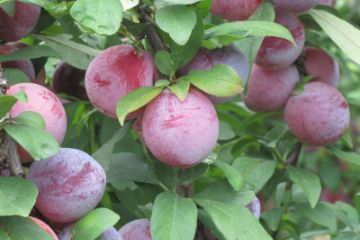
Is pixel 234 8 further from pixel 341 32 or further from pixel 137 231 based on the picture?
pixel 137 231

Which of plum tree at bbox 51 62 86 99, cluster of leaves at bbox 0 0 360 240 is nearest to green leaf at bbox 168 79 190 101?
cluster of leaves at bbox 0 0 360 240

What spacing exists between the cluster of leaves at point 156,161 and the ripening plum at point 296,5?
0.08ft

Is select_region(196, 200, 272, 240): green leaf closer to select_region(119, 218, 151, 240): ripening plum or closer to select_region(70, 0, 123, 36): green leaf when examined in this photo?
select_region(119, 218, 151, 240): ripening plum

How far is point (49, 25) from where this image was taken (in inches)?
47.3

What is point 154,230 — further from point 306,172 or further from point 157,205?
point 306,172

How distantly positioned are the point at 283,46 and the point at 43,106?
49 cm

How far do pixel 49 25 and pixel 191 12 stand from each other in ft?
1.50

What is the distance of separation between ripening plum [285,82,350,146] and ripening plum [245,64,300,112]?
30 millimetres

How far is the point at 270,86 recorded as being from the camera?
4.05 feet

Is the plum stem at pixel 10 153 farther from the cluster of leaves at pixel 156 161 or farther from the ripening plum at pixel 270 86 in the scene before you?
the ripening plum at pixel 270 86

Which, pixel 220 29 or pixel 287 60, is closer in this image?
pixel 220 29

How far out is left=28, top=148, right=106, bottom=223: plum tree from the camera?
2.49 feet

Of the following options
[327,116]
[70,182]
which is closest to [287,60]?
[327,116]

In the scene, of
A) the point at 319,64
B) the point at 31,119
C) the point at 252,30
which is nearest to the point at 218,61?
the point at 252,30
